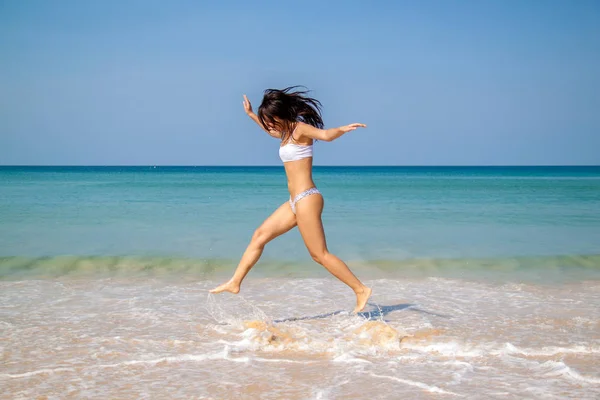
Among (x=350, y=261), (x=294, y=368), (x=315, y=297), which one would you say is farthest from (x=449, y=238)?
(x=294, y=368)

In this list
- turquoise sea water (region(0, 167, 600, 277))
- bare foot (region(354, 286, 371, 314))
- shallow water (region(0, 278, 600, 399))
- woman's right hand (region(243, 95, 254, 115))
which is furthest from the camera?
turquoise sea water (region(0, 167, 600, 277))

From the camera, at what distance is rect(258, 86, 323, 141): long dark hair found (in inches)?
196

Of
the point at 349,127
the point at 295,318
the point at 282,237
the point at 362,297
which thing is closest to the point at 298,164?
the point at 349,127

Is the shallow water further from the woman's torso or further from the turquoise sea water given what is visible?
the turquoise sea water

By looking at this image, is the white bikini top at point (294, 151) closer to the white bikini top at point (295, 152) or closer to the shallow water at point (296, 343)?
the white bikini top at point (295, 152)

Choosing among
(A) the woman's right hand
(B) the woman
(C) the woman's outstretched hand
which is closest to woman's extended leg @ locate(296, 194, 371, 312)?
(B) the woman

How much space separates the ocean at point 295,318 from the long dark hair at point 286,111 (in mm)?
1737

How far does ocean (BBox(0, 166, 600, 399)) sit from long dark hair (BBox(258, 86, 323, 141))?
1.74 metres

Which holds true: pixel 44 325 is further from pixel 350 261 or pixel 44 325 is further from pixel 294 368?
pixel 350 261

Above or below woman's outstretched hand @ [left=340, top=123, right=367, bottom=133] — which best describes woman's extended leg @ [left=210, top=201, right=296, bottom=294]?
below

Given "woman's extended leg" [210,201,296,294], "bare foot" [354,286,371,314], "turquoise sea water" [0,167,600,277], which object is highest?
"woman's extended leg" [210,201,296,294]

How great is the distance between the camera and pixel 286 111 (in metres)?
4.98

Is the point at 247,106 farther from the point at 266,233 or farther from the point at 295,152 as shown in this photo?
the point at 266,233

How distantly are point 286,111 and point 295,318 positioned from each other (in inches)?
79.4
